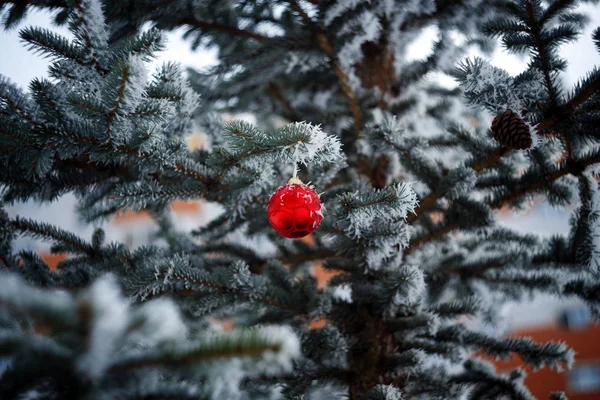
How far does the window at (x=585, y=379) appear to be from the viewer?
680 cm

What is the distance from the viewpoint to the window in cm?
680

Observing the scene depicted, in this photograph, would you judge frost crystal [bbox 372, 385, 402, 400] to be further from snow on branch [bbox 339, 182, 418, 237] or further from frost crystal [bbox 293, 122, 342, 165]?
frost crystal [bbox 293, 122, 342, 165]

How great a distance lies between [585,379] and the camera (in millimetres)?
6934

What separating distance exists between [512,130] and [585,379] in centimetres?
770

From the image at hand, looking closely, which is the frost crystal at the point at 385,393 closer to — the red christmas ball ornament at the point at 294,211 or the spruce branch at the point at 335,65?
the red christmas ball ornament at the point at 294,211

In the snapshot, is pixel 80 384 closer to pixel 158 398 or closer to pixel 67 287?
pixel 158 398

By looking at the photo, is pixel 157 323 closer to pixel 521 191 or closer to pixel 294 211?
pixel 294 211

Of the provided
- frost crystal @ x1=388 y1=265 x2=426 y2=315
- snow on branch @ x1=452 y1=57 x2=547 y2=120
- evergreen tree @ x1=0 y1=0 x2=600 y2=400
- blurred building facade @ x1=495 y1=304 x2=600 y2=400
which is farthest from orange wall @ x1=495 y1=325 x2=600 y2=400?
snow on branch @ x1=452 y1=57 x2=547 y2=120

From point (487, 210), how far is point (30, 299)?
1.48 meters

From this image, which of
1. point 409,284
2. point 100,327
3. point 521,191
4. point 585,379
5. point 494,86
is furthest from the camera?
point 585,379

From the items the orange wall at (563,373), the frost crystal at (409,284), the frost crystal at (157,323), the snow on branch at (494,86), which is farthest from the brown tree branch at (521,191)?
the orange wall at (563,373)

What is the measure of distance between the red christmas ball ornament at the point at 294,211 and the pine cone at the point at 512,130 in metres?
0.61

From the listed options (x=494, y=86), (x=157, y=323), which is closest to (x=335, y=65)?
(x=494, y=86)

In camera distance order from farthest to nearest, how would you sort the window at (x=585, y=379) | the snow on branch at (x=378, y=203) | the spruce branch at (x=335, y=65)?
the window at (x=585, y=379), the spruce branch at (x=335, y=65), the snow on branch at (x=378, y=203)
